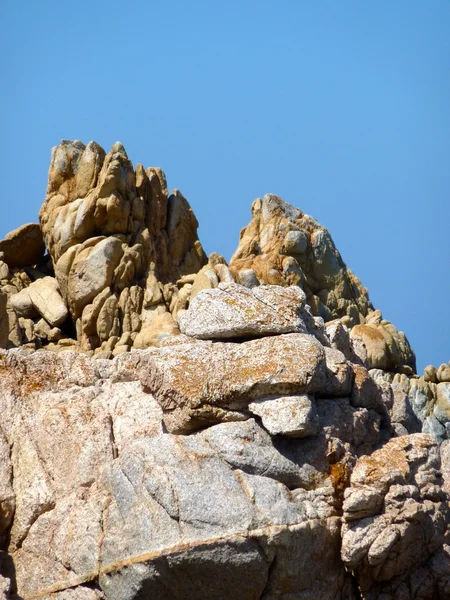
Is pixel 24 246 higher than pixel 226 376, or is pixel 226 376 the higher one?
pixel 24 246

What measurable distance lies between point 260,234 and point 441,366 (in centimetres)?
1540

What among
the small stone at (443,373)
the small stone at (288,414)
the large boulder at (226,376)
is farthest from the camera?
the small stone at (443,373)

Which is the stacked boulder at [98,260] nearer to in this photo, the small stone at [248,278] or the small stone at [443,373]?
the small stone at [248,278]

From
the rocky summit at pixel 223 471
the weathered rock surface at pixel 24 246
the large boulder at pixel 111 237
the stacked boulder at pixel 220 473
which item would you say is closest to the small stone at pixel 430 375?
the large boulder at pixel 111 237

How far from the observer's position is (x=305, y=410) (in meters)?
27.1

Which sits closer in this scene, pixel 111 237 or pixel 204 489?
pixel 204 489

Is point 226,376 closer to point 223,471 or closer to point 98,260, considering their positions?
point 223,471

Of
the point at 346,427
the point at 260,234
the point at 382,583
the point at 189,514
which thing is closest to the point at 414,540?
the point at 382,583

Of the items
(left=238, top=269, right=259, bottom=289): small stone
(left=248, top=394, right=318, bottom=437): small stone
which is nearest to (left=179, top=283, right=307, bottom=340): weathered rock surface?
(left=248, top=394, right=318, bottom=437): small stone

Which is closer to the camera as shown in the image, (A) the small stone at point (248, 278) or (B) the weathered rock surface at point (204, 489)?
(B) the weathered rock surface at point (204, 489)

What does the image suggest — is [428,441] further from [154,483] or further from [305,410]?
[154,483]

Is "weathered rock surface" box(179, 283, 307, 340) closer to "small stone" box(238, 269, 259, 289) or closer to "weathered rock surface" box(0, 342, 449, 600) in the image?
"weathered rock surface" box(0, 342, 449, 600)

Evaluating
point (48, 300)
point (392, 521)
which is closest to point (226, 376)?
point (392, 521)

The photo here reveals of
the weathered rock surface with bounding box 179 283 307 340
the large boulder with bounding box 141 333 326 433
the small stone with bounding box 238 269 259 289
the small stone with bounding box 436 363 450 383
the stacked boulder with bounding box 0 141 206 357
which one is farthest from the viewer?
the small stone with bounding box 436 363 450 383
